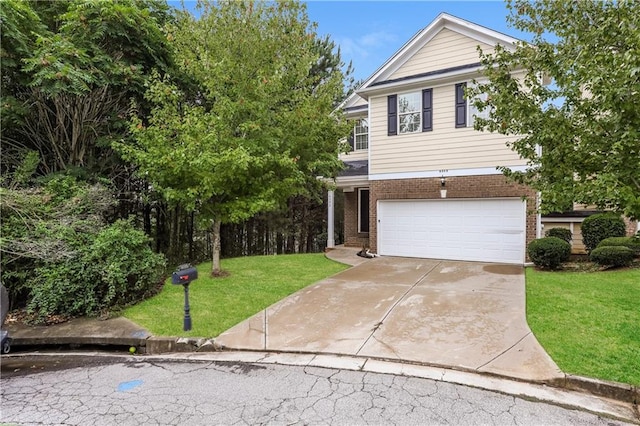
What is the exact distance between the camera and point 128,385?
3914mm

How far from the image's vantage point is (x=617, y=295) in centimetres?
631

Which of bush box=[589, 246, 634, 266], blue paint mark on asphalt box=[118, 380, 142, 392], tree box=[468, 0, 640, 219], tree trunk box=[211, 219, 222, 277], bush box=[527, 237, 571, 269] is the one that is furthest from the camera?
tree trunk box=[211, 219, 222, 277]

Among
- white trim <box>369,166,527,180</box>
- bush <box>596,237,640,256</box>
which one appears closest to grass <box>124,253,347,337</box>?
white trim <box>369,166,527,180</box>

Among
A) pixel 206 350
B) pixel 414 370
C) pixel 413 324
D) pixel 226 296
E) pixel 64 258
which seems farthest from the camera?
pixel 226 296

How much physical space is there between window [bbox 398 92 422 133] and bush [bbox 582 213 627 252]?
17.5 feet

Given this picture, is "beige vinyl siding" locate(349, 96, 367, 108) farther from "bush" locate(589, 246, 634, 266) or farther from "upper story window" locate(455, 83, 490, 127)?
"bush" locate(589, 246, 634, 266)

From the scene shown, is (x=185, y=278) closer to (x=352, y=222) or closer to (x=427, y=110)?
(x=427, y=110)

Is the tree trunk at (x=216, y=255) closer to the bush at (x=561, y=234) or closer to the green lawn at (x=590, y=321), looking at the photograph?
the green lawn at (x=590, y=321)

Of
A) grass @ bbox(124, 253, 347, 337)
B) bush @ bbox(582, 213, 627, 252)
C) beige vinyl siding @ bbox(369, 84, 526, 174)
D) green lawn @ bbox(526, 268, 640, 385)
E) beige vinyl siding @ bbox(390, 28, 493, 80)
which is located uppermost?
beige vinyl siding @ bbox(390, 28, 493, 80)

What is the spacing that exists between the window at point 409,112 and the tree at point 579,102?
5.55m

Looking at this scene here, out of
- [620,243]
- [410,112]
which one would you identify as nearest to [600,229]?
[620,243]

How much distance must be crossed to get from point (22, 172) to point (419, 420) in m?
8.69

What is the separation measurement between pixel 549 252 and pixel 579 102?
5357mm

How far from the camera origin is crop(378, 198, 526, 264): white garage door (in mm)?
10115
